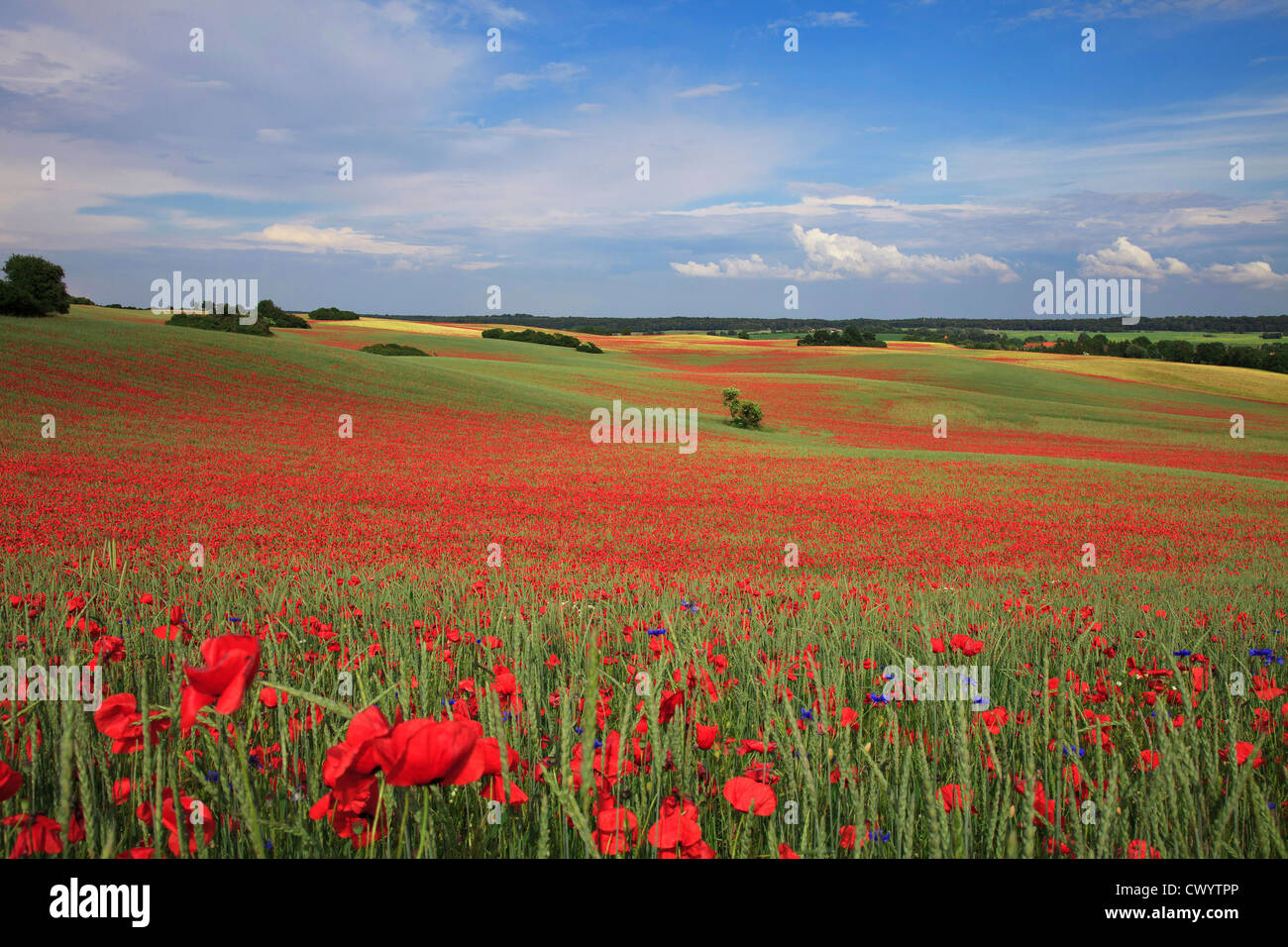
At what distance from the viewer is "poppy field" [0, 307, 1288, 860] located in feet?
5.27

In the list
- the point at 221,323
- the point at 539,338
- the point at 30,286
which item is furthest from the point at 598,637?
the point at 539,338

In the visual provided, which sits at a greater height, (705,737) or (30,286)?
(30,286)

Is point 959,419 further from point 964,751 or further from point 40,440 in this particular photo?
point 964,751

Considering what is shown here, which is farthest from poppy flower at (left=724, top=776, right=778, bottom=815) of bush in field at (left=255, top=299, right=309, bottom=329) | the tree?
bush in field at (left=255, top=299, right=309, bottom=329)

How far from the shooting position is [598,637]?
3.36 metres

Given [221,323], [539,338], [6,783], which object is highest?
[539,338]

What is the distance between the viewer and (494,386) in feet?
133

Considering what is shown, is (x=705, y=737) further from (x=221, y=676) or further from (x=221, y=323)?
(x=221, y=323)

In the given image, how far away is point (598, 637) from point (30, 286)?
170 ft

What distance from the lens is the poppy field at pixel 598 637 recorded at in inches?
63.2

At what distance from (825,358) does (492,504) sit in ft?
229

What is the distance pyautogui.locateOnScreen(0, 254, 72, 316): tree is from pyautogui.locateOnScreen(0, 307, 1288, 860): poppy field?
1146 centimetres

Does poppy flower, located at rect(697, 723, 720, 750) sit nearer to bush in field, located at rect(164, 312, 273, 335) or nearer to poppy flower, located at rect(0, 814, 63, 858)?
poppy flower, located at rect(0, 814, 63, 858)
